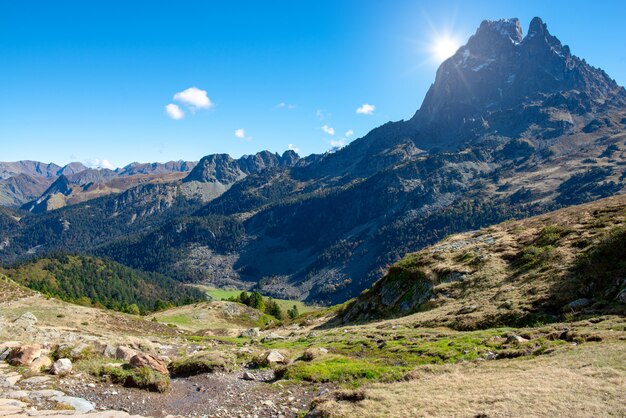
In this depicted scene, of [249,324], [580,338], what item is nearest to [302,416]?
[580,338]

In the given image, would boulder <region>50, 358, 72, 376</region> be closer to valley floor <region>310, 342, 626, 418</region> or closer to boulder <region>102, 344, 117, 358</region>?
boulder <region>102, 344, 117, 358</region>

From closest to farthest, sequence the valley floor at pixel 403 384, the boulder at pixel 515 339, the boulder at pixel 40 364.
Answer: the valley floor at pixel 403 384, the boulder at pixel 40 364, the boulder at pixel 515 339

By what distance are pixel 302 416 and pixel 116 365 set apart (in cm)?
1199

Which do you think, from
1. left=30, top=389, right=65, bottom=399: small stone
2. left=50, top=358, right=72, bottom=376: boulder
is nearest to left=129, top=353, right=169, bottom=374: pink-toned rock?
left=50, top=358, right=72, bottom=376: boulder

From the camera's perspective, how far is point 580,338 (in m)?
22.2

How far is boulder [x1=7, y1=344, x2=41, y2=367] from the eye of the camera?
21.0m

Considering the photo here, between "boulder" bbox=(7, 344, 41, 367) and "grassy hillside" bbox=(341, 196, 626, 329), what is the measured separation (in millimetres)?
31798

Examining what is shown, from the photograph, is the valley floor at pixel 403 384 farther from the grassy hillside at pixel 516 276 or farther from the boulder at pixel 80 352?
the grassy hillside at pixel 516 276

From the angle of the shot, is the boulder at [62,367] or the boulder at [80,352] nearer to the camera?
the boulder at [62,367]

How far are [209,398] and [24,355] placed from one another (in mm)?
11155

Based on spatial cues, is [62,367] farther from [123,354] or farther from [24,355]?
[123,354]

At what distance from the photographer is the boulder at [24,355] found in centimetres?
2102

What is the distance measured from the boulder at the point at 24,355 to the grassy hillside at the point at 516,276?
3180cm

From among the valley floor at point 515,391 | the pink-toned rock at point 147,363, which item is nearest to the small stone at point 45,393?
the pink-toned rock at point 147,363
